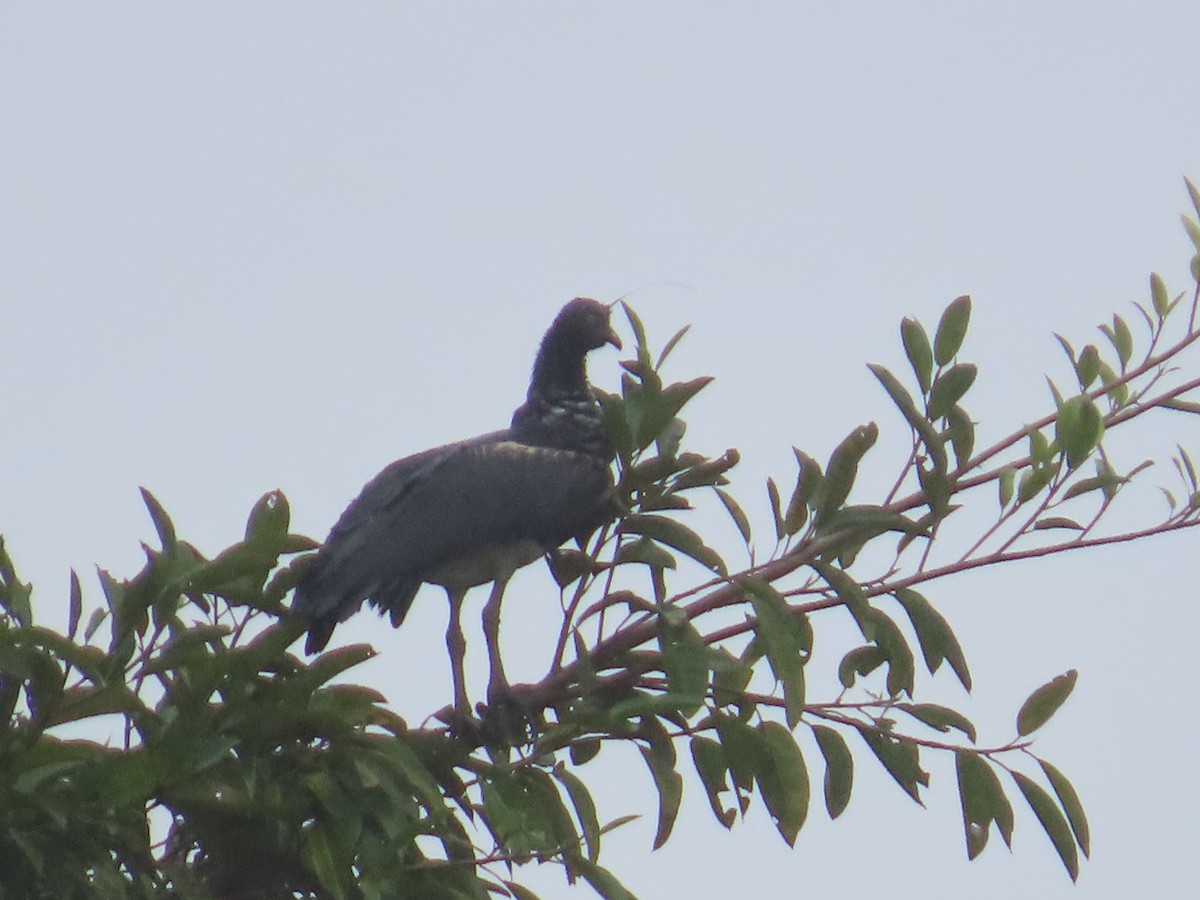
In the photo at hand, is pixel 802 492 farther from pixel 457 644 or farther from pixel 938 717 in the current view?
pixel 457 644

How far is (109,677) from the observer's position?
4.17 metres

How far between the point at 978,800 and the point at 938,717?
22 centimetres

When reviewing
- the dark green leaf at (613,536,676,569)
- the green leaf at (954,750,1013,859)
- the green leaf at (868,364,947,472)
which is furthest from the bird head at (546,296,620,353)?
the green leaf at (954,750,1013,859)

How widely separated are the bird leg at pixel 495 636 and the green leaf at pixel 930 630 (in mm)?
1378

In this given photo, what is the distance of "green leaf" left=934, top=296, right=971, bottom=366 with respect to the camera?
4.66 meters

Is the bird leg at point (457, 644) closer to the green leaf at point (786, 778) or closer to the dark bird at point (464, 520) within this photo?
the dark bird at point (464, 520)

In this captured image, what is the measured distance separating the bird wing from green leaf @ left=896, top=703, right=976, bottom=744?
137cm

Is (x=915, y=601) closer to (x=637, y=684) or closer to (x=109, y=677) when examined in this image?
(x=637, y=684)

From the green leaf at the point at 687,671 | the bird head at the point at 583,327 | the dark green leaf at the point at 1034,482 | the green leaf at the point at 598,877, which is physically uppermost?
the bird head at the point at 583,327

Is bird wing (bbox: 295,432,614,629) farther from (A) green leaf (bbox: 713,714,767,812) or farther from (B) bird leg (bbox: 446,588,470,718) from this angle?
(A) green leaf (bbox: 713,714,767,812)

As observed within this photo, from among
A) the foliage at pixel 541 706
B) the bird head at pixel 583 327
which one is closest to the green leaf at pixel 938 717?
the foliage at pixel 541 706

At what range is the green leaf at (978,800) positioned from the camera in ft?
15.2

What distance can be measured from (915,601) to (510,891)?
120 centimetres

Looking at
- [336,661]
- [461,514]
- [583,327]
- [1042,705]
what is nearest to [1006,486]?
[1042,705]
